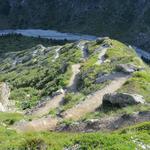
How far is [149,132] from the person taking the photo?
106 ft

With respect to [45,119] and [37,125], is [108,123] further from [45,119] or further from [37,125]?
[45,119]

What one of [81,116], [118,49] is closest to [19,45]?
[118,49]

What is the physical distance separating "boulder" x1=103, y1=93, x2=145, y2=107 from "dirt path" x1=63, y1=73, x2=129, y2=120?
9.80 ft

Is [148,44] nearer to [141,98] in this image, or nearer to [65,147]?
[141,98]

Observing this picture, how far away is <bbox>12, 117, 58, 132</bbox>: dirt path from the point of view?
51184 millimetres

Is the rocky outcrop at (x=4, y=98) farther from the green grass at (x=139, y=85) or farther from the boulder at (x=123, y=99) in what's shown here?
Result: the boulder at (x=123, y=99)

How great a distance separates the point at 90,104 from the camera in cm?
5722

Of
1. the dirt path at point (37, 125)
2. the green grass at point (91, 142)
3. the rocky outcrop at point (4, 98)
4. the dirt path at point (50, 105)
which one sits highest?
the green grass at point (91, 142)

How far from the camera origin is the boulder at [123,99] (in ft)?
168

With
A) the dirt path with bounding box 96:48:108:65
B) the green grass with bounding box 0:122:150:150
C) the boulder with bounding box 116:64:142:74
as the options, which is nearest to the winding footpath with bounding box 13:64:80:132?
the dirt path with bounding box 96:48:108:65

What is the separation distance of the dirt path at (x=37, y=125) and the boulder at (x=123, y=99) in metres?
6.33

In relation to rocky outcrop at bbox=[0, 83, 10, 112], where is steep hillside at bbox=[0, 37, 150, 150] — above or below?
above

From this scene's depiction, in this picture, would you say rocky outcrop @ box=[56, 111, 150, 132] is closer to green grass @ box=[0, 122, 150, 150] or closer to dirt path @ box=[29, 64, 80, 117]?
dirt path @ box=[29, 64, 80, 117]

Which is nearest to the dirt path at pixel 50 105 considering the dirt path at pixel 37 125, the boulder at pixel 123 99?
the dirt path at pixel 37 125
